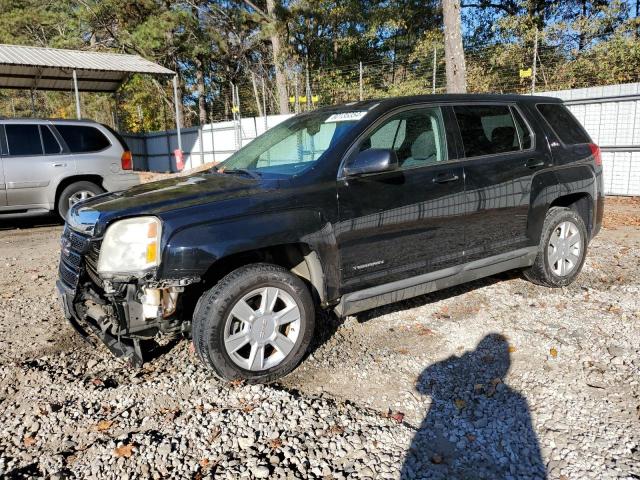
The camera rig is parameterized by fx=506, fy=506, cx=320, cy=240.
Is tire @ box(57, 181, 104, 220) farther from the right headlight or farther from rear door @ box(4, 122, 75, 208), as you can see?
the right headlight

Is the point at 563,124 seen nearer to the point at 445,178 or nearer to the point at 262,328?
the point at 445,178

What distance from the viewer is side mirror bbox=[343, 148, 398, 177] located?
11.2 ft

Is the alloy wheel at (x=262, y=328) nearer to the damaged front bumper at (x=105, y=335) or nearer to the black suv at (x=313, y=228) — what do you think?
the black suv at (x=313, y=228)

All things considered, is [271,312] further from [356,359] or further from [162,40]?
[162,40]

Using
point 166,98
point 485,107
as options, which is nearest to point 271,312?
point 485,107

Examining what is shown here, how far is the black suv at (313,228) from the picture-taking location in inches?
120

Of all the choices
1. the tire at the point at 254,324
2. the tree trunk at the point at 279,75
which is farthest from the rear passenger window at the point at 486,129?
Answer: the tree trunk at the point at 279,75

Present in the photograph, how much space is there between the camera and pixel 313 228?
3.33m

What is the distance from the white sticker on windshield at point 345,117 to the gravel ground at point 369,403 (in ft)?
5.48

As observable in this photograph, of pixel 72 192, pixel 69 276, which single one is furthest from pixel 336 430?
pixel 72 192

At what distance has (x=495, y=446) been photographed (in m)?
2.63

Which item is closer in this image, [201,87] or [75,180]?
[75,180]

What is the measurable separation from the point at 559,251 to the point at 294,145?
2.80 meters

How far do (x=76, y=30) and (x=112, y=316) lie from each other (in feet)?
85.4
